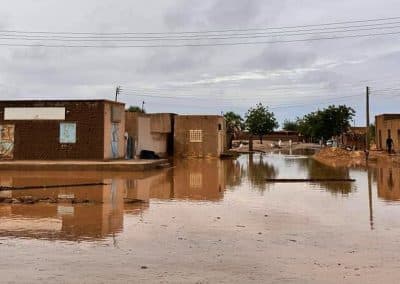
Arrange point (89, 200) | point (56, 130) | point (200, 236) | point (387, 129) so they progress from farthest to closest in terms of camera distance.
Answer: point (387, 129) → point (56, 130) → point (89, 200) → point (200, 236)

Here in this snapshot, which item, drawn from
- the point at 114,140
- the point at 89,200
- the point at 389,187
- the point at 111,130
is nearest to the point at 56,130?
the point at 111,130

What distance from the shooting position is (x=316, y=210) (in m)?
15.0

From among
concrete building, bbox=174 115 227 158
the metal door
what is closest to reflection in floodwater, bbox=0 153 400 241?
the metal door

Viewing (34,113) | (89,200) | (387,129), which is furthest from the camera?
(387,129)

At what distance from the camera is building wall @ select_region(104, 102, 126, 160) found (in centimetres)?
3491

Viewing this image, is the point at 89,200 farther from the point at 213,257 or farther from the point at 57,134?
the point at 57,134

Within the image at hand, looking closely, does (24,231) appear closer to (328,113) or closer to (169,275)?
(169,275)

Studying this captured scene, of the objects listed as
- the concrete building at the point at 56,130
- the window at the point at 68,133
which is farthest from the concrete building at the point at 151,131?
the window at the point at 68,133

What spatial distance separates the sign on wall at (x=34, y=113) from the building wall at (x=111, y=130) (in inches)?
113

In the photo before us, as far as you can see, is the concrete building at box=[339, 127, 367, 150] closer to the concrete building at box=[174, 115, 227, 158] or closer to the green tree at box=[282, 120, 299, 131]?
the concrete building at box=[174, 115, 227, 158]

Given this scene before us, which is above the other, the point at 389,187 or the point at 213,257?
the point at 389,187

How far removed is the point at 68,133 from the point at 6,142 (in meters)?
4.30

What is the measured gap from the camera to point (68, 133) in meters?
34.7

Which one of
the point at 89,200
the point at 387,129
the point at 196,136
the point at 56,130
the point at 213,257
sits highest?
the point at 387,129
